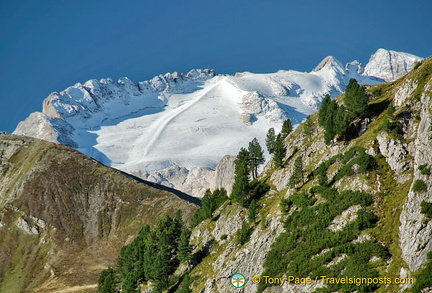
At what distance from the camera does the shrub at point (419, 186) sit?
50384mm

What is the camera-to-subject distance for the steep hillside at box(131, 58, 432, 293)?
5009 centimetres

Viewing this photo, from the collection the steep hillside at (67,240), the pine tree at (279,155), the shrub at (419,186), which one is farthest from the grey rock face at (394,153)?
the steep hillside at (67,240)

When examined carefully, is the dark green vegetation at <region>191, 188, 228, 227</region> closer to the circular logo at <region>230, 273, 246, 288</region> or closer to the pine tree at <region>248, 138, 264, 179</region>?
the pine tree at <region>248, 138, 264, 179</region>

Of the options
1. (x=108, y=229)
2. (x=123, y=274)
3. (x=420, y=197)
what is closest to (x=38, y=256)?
(x=108, y=229)

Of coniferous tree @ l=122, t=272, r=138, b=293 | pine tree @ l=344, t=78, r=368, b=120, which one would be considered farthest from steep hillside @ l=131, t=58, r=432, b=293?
coniferous tree @ l=122, t=272, r=138, b=293

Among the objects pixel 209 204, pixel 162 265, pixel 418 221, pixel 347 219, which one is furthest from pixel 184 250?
pixel 418 221

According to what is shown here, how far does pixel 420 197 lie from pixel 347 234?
11.5 metres

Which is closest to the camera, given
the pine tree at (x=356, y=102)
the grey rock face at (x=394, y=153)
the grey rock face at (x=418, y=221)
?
the grey rock face at (x=418, y=221)

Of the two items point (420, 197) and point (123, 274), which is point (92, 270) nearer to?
point (123, 274)

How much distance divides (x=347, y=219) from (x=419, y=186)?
479 inches

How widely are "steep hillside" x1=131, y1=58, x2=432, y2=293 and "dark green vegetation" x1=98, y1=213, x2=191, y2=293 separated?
530cm

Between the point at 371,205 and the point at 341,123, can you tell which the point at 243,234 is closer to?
the point at 371,205

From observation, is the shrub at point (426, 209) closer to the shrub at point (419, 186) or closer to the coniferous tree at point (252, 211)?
the shrub at point (419, 186)

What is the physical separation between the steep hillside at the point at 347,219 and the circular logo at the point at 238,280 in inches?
23.8
